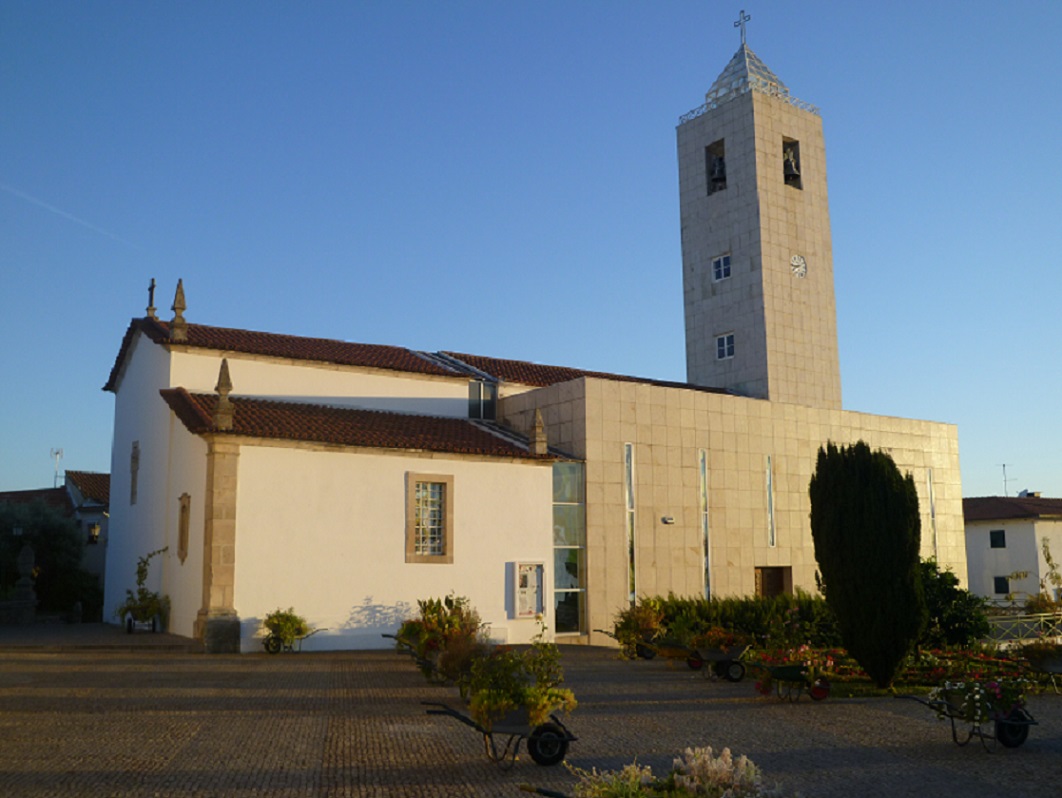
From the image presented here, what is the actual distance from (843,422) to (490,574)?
1459 cm

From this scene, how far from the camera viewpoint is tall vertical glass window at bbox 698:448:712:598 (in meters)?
26.0

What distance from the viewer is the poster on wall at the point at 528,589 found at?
2284 centimetres

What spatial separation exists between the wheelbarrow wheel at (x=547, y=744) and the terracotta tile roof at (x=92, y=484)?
33.9 metres

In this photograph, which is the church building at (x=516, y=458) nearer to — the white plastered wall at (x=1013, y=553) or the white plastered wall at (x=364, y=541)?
the white plastered wall at (x=364, y=541)

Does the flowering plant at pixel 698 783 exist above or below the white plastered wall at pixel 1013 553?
below

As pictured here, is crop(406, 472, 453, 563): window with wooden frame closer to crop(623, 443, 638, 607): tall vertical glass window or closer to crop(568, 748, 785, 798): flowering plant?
crop(623, 443, 638, 607): tall vertical glass window

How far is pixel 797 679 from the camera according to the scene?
13523mm

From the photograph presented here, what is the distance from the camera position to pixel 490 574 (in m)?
22.7

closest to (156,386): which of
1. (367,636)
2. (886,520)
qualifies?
(367,636)

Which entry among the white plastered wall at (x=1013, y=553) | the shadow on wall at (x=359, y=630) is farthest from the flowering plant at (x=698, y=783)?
the white plastered wall at (x=1013, y=553)

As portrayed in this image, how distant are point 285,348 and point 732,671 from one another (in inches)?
639

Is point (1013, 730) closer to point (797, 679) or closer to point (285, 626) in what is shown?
point (797, 679)

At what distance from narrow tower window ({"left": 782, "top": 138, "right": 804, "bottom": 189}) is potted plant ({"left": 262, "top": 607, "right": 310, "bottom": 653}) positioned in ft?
81.5

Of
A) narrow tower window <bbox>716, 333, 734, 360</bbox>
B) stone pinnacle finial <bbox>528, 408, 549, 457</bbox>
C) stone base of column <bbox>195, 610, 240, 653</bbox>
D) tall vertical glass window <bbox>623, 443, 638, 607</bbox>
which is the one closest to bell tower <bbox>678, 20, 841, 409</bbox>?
narrow tower window <bbox>716, 333, 734, 360</bbox>
